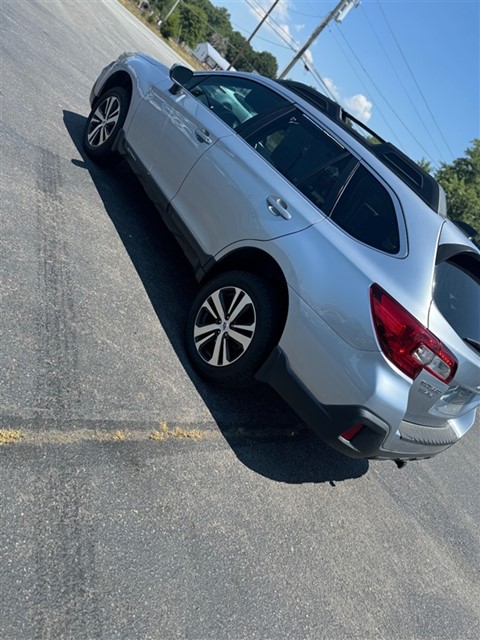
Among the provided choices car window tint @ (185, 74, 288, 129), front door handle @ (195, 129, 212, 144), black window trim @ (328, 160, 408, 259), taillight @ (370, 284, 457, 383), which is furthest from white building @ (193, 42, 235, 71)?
taillight @ (370, 284, 457, 383)

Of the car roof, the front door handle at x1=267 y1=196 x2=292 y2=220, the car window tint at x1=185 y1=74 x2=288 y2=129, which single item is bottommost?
the front door handle at x1=267 y1=196 x2=292 y2=220

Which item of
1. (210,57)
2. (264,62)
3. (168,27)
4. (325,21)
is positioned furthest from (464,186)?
(264,62)

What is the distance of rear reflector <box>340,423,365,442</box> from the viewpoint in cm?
292

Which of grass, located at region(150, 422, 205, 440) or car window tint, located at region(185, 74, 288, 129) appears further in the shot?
car window tint, located at region(185, 74, 288, 129)

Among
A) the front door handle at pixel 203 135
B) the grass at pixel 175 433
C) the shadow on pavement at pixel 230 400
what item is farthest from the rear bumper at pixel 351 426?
the front door handle at pixel 203 135

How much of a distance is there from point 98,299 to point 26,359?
2.95ft

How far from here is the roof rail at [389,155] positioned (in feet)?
11.6

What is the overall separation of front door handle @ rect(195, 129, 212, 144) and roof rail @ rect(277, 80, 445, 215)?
0.82m

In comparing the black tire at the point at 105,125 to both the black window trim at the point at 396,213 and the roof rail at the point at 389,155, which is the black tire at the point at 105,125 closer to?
the roof rail at the point at 389,155

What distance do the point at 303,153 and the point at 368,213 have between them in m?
0.77

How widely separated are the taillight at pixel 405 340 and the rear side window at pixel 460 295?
239 millimetres

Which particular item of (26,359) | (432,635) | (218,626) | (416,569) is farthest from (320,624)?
(26,359)

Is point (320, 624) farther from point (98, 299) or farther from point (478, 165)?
point (478, 165)

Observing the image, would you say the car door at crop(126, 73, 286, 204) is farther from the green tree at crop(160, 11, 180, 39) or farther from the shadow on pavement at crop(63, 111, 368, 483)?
the green tree at crop(160, 11, 180, 39)
